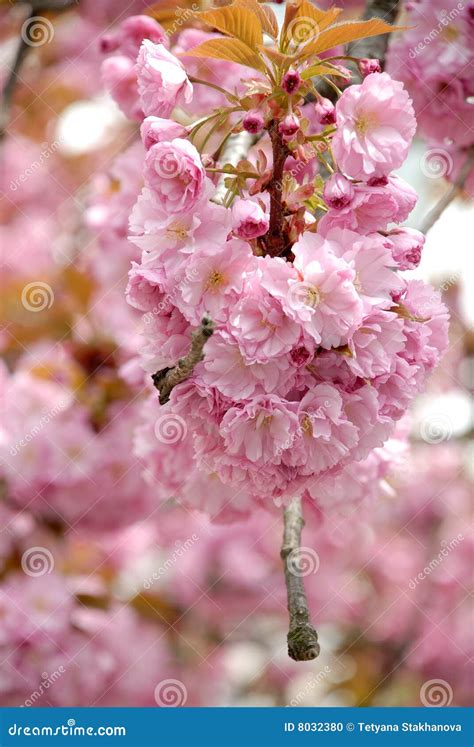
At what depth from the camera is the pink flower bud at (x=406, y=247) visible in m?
1.01

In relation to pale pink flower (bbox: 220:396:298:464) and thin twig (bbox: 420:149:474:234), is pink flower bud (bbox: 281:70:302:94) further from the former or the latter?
thin twig (bbox: 420:149:474:234)

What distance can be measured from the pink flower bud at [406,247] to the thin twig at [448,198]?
0.46m

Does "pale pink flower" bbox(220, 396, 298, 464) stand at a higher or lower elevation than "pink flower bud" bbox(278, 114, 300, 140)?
lower

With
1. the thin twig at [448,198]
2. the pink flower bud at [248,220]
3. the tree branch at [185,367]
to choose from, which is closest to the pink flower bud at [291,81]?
the pink flower bud at [248,220]

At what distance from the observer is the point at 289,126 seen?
37.4 inches

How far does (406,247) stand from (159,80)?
354 mm

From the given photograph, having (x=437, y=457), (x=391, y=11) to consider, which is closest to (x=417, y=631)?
(x=437, y=457)

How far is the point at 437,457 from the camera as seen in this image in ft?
13.9

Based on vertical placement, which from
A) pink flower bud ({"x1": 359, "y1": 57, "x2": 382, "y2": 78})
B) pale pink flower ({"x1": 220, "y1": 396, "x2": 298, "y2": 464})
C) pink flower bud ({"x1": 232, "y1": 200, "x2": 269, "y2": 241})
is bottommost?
pale pink flower ({"x1": 220, "y1": 396, "x2": 298, "y2": 464})

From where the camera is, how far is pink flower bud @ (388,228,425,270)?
1007 mm

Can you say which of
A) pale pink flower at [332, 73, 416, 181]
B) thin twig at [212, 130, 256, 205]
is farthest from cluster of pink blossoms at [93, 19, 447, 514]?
thin twig at [212, 130, 256, 205]

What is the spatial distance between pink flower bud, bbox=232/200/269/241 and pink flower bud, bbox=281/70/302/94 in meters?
0.14

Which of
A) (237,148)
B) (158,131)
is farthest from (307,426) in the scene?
(237,148)

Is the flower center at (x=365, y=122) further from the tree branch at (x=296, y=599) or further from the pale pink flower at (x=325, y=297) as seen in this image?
the tree branch at (x=296, y=599)
